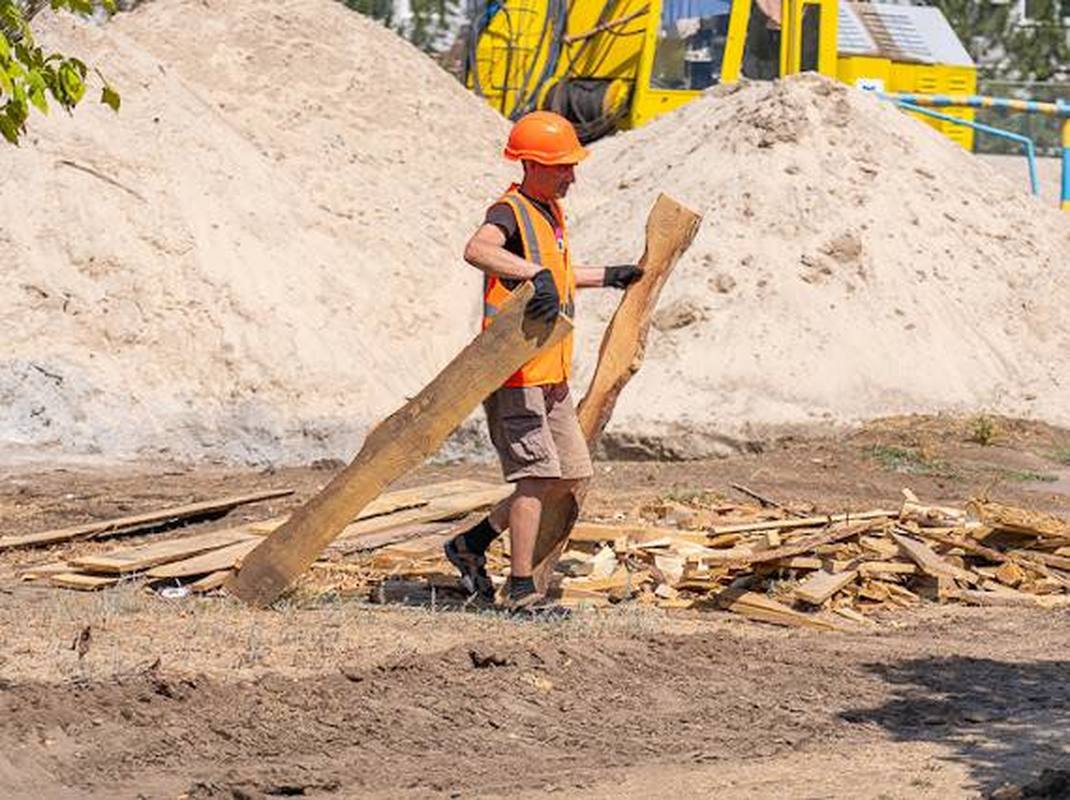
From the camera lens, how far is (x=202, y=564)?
956 cm

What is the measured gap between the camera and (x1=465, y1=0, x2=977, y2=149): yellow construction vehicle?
25.8 metres

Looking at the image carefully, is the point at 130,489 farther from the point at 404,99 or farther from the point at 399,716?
the point at 404,99

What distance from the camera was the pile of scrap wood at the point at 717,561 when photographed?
958 cm

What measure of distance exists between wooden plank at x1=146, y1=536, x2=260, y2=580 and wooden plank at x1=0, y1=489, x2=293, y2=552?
133 cm

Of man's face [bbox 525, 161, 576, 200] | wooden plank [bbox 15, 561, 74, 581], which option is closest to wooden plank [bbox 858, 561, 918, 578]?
man's face [bbox 525, 161, 576, 200]

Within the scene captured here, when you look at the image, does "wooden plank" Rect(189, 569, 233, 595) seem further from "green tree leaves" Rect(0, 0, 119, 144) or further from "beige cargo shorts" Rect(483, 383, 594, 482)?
"green tree leaves" Rect(0, 0, 119, 144)

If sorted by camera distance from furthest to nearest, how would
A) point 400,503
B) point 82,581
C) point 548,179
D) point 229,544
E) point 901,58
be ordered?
1. point 901,58
2. point 400,503
3. point 229,544
4. point 82,581
5. point 548,179

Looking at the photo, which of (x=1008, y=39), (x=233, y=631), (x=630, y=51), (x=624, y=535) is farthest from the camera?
(x=1008, y=39)

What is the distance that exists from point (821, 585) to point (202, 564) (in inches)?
111

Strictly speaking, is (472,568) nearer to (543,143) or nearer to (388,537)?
(388,537)

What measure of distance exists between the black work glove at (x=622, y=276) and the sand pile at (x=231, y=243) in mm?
6863

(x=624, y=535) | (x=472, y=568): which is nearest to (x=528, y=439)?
(x=472, y=568)

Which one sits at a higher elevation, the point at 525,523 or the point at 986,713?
the point at 525,523

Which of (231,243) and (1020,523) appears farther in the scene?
(231,243)
